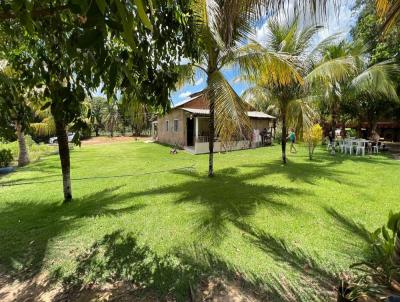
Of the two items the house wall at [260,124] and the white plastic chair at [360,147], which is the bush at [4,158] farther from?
the white plastic chair at [360,147]

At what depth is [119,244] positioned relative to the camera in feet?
15.2

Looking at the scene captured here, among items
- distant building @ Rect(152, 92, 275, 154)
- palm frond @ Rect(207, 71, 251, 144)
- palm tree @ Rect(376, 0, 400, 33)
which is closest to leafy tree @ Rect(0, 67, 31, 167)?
palm frond @ Rect(207, 71, 251, 144)

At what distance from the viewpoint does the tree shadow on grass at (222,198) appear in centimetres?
533

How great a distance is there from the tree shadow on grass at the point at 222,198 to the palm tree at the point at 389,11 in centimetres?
393

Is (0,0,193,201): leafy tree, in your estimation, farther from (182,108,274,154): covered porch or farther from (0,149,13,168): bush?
(0,149,13,168): bush

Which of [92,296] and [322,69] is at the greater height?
[322,69]

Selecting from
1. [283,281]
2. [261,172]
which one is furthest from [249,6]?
[261,172]

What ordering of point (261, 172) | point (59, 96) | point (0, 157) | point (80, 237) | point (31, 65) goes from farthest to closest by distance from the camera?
1. point (0, 157)
2. point (261, 172)
3. point (80, 237)
4. point (31, 65)
5. point (59, 96)

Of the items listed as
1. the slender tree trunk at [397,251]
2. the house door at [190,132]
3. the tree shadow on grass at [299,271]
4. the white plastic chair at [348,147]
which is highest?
the house door at [190,132]

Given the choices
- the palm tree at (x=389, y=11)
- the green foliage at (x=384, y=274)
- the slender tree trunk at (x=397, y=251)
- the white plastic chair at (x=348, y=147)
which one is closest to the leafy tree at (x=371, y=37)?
the white plastic chair at (x=348, y=147)

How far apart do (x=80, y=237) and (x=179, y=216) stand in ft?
6.56

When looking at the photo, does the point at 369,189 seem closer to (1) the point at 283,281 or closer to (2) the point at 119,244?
(1) the point at 283,281

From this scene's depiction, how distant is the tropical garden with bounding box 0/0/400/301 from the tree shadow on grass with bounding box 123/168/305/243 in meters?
0.05

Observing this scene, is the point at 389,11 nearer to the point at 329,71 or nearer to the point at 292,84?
the point at 292,84
